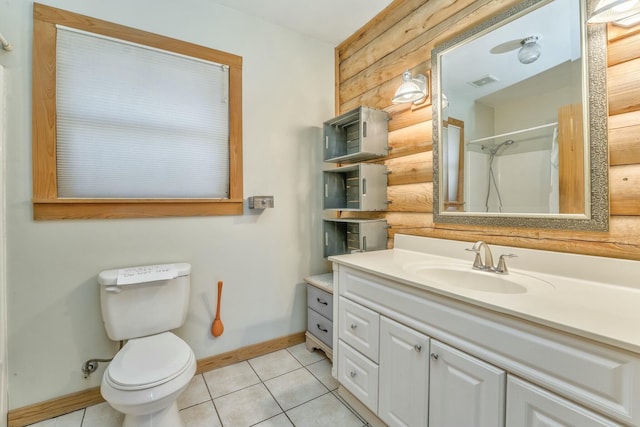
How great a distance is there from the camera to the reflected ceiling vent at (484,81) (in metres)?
1.50

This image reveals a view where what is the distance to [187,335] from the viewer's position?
1.93 m

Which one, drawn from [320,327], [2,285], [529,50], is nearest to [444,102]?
[529,50]

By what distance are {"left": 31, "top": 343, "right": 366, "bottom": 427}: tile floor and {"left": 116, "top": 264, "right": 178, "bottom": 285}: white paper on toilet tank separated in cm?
76

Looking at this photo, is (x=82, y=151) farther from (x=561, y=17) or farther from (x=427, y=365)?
(x=561, y=17)

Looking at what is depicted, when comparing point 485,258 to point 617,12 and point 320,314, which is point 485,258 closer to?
point 617,12

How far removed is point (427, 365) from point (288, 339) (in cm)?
142

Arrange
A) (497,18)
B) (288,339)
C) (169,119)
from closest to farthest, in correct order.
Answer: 1. (497,18)
2. (169,119)
3. (288,339)

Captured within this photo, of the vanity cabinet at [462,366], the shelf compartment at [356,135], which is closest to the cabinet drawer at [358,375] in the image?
the vanity cabinet at [462,366]

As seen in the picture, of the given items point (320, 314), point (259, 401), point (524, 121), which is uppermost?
point (524, 121)

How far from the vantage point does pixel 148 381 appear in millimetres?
1252

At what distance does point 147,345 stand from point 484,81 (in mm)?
2291

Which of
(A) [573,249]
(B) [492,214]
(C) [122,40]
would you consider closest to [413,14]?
(B) [492,214]

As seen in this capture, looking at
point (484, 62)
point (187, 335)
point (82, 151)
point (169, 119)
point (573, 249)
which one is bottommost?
point (187, 335)

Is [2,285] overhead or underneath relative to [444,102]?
underneath
